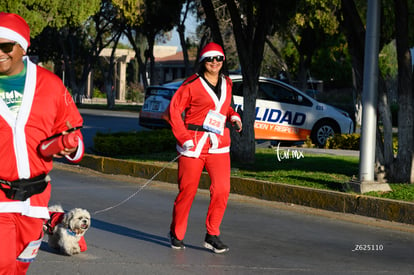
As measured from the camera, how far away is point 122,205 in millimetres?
11305

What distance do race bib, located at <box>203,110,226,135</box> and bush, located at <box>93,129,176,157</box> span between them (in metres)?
9.44

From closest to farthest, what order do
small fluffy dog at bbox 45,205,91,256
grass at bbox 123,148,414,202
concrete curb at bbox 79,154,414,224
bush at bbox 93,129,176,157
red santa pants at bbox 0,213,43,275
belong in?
red santa pants at bbox 0,213,43,275 → small fluffy dog at bbox 45,205,91,256 → concrete curb at bbox 79,154,414,224 → grass at bbox 123,148,414,202 → bush at bbox 93,129,176,157

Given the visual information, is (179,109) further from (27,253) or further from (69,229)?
(27,253)

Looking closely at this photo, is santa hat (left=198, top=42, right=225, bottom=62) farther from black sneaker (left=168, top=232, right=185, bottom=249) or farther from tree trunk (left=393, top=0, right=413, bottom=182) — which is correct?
tree trunk (left=393, top=0, right=413, bottom=182)

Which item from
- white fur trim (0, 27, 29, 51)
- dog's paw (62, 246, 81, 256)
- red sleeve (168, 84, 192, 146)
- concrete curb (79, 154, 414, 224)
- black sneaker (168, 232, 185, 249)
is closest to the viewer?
white fur trim (0, 27, 29, 51)

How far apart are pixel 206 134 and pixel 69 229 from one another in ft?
4.98

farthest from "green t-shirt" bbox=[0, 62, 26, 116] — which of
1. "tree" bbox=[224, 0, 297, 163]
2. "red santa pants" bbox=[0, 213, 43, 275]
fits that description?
"tree" bbox=[224, 0, 297, 163]

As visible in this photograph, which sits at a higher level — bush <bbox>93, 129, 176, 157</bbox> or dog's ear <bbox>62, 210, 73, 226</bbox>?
bush <bbox>93, 129, 176, 157</bbox>

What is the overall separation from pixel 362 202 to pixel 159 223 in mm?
2678

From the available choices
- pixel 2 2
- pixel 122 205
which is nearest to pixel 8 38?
pixel 122 205

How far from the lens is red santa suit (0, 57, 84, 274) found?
450 cm

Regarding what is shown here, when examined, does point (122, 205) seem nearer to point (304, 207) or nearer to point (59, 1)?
point (304, 207)

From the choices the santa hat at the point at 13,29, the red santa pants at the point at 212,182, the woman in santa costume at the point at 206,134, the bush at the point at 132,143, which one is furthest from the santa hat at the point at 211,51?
the bush at the point at 132,143

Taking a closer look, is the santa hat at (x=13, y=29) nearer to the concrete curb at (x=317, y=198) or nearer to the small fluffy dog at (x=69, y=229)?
the small fluffy dog at (x=69, y=229)
